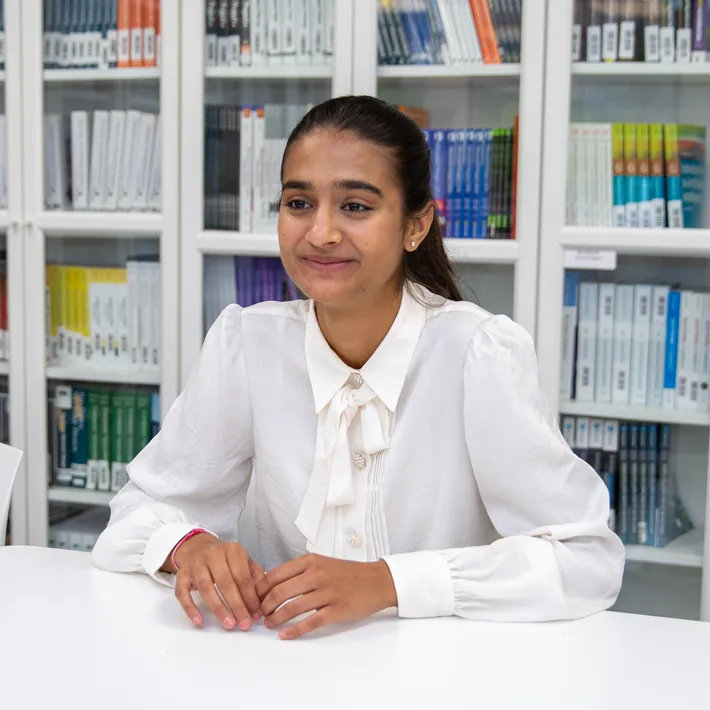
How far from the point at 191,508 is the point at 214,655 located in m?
0.48

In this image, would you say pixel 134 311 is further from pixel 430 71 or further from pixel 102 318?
pixel 430 71

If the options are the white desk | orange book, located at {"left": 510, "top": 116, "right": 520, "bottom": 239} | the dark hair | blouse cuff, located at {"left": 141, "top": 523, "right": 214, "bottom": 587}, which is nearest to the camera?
the white desk

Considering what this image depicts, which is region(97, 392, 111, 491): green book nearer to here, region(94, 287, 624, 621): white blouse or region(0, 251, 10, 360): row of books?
region(0, 251, 10, 360): row of books

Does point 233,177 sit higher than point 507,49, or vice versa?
point 507,49

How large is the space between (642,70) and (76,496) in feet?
6.27

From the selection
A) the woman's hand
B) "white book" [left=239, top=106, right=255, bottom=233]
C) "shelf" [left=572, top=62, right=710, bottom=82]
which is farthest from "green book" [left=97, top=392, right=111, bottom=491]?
the woman's hand

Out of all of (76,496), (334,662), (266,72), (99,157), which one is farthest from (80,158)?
(334,662)

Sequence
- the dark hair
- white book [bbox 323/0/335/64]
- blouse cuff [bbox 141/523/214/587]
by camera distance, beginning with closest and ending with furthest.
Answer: blouse cuff [bbox 141/523/214/587] → the dark hair → white book [bbox 323/0/335/64]

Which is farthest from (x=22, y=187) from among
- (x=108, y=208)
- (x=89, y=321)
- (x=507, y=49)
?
(x=507, y=49)

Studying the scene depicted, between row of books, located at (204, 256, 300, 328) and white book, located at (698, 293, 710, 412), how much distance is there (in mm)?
1038

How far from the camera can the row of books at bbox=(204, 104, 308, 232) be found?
8.17 ft

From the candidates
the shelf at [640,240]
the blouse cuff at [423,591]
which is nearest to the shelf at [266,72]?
the shelf at [640,240]

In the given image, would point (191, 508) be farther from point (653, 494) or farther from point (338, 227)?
point (653, 494)

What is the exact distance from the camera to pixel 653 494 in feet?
7.77
